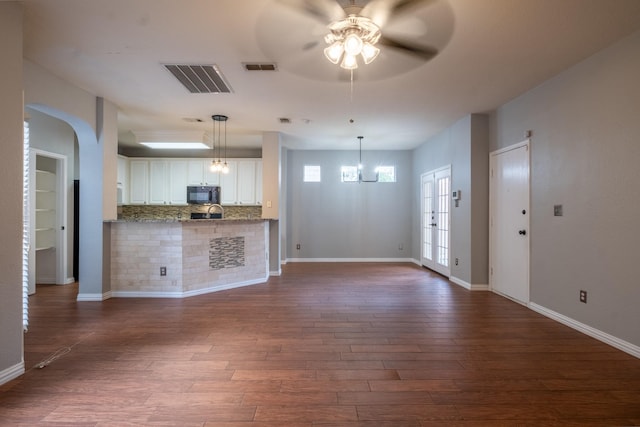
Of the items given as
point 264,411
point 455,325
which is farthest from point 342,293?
point 264,411

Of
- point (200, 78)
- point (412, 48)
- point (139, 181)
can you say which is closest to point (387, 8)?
point (412, 48)

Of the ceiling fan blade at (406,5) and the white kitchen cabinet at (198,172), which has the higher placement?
the ceiling fan blade at (406,5)

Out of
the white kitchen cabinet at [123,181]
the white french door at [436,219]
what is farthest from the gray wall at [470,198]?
the white kitchen cabinet at [123,181]

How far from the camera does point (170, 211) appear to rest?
293 inches

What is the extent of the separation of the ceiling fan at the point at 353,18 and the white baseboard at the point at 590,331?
3.20m

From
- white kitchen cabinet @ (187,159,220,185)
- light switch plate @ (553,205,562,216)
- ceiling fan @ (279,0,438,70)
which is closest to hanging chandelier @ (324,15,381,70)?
ceiling fan @ (279,0,438,70)

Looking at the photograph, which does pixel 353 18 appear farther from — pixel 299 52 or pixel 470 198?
pixel 470 198

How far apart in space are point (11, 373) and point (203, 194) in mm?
5076

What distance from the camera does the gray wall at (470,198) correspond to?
4.79m

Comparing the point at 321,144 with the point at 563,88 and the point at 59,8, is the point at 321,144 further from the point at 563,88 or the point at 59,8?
the point at 59,8

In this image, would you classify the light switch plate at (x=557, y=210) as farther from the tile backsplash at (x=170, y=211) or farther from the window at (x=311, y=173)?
the tile backsplash at (x=170, y=211)

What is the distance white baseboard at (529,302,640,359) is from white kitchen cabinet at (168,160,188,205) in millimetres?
6947

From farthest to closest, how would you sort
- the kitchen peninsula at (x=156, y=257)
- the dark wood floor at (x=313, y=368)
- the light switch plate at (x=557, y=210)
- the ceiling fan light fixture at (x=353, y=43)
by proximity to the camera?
1. the kitchen peninsula at (x=156, y=257)
2. the light switch plate at (x=557, y=210)
3. the ceiling fan light fixture at (x=353, y=43)
4. the dark wood floor at (x=313, y=368)

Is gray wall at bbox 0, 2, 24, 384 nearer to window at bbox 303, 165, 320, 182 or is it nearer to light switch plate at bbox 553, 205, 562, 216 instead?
light switch plate at bbox 553, 205, 562, 216
